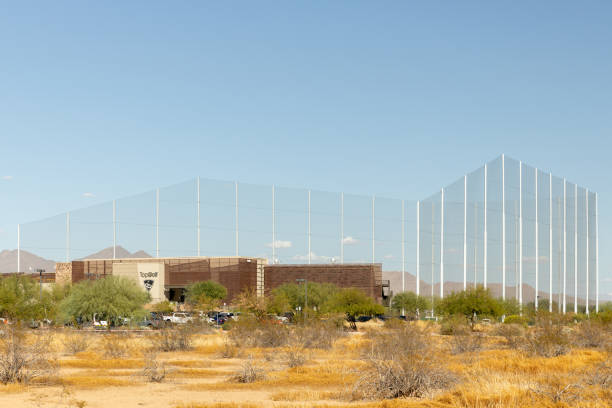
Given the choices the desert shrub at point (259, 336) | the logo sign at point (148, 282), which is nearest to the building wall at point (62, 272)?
the logo sign at point (148, 282)

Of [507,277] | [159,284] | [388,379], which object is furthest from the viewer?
[159,284]

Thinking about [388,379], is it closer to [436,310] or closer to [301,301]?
[436,310]

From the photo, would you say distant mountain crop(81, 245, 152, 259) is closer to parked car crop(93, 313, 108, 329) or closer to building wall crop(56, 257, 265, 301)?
building wall crop(56, 257, 265, 301)

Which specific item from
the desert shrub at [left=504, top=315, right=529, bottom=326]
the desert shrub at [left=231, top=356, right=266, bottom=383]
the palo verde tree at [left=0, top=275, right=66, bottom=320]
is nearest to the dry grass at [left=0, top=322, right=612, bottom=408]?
the desert shrub at [left=231, top=356, right=266, bottom=383]

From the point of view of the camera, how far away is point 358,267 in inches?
3959

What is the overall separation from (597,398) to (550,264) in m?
61.9

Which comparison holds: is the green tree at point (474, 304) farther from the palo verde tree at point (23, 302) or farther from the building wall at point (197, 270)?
the building wall at point (197, 270)

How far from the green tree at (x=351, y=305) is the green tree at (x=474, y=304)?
12.7 meters

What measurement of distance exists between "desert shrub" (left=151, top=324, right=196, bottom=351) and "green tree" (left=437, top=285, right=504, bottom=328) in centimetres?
2933

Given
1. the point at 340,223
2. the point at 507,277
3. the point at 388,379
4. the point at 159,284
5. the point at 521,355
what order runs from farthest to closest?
the point at 159,284 < the point at 340,223 < the point at 507,277 < the point at 521,355 < the point at 388,379

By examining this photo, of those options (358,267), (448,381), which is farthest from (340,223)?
(448,381)

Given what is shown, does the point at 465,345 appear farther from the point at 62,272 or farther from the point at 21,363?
the point at 62,272

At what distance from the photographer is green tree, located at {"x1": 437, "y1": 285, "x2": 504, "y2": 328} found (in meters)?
67.1

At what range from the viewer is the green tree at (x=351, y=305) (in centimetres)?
8012
